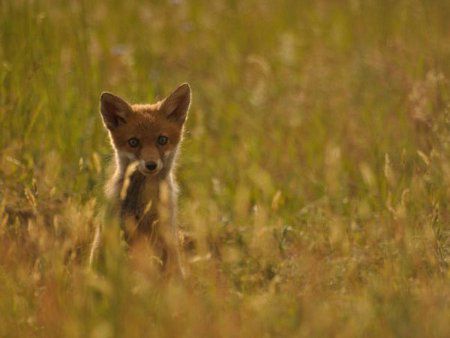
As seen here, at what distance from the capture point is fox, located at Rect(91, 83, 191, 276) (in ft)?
19.4

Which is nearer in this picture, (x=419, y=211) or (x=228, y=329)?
(x=228, y=329)

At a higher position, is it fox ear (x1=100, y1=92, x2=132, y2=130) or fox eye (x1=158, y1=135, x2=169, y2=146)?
fox ear (x1=100, y1=92, x2=132, y2=130)

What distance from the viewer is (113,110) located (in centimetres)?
652

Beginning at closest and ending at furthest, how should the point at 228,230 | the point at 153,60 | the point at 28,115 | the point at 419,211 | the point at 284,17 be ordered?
the point at 419,211 < the point at 228,230 < the point at 28,115 < the point at 153,60 < the point at 284,17

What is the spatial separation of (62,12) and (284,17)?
280 cm

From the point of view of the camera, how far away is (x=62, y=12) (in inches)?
418

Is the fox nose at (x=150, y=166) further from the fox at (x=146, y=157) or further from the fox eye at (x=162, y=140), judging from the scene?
the fox eye at (x=162, y=140)

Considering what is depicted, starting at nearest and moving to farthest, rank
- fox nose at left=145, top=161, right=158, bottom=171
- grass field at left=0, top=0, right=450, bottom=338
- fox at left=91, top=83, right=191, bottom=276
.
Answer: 1. grass field at left=0, top=0, right=450, bottom=338
2. fox at left=91, top=83, right=191, bottom=276
3. fox nose at left=145, top=161, right=158, bottom=171

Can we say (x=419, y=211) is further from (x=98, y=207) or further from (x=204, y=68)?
(x=204, y=68)

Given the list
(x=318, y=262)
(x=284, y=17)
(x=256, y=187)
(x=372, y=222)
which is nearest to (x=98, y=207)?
(x=256, y=187)

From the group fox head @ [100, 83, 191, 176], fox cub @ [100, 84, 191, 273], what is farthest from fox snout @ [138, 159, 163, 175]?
fox head @ [100, 83, 191, 176]

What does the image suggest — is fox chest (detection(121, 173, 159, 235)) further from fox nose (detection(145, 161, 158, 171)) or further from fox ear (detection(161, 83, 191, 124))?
fox ear (detection(161, 83, 191, 124))

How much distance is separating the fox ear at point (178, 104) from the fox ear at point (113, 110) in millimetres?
276

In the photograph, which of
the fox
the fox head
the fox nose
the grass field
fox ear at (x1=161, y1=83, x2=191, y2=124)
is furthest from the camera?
fox ear at (x1=161, y1=83, x2=191, y2=124)
